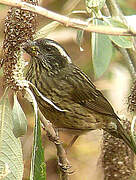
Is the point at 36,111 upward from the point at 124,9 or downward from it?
downward

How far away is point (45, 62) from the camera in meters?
3.78

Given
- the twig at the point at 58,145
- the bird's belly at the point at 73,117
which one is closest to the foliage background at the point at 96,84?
the bird's belly at the point at 73,117

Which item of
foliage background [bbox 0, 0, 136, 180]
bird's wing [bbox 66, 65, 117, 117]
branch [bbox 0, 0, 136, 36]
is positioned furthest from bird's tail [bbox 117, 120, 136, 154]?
branch [bbox 0, 0, 136, 36]

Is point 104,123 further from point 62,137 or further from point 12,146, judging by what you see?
point 62,137

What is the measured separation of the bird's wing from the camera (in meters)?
3.94

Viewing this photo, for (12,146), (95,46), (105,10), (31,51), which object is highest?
(105,10)

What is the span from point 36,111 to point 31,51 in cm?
83

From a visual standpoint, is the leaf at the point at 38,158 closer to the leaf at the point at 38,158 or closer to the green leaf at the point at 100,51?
the leaf at the point at 38,158

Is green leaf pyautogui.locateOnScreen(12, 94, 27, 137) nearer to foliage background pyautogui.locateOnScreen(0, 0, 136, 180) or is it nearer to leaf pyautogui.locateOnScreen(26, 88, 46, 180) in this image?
leaf pyautogui.locateOnScreen(26, 88, 46, 180)

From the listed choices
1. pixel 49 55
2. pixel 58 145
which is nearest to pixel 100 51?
pixel 58 145

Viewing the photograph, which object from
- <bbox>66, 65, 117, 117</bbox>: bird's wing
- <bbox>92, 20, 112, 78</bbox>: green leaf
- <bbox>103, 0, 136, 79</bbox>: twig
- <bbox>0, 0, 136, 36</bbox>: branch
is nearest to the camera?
<bbox>0, 0, 136, 36</bbox>: branch

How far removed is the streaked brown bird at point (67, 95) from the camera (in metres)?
3.70

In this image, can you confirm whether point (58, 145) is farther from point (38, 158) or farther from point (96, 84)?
point (96, 84)

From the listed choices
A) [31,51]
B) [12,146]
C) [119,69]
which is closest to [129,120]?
[31,51]
